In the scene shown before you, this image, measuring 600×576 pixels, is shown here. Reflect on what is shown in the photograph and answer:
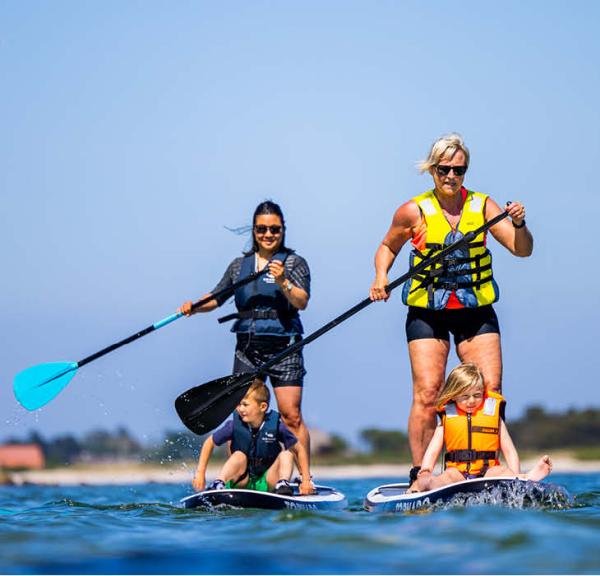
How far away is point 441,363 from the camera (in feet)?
27.1

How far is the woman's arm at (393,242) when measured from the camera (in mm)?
8242

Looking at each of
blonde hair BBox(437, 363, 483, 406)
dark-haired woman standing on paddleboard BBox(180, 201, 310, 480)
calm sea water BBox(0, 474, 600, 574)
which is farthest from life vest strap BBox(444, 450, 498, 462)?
dark-haired woman standing on paddleboard BBox(180, 201, 310, 480)

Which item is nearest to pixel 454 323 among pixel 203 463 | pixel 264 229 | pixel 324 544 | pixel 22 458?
pixel 264 229

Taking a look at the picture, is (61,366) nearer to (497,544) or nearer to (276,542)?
(276,542)

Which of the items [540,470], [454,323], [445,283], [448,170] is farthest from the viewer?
[454,323]

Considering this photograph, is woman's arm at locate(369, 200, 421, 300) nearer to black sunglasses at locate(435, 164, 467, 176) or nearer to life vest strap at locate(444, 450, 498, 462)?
black sunglasses at locate(435, 164, 467, 176)

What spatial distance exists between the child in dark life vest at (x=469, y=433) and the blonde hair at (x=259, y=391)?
1.52 meters

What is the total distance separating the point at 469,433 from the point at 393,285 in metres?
1.17

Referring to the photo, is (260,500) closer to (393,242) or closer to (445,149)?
(393,242)

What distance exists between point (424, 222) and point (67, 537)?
3.33 m

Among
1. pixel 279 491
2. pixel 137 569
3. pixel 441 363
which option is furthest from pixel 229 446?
pixel 137 569

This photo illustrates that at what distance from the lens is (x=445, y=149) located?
314 inches

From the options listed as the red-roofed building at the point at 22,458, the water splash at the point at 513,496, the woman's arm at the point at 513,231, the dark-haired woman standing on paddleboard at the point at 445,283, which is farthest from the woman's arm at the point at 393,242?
the red-roofed building at the point at 22,458

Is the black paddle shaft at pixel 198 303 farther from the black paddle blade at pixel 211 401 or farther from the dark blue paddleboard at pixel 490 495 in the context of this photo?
the dark blue paddleboard at pixel 490 495
